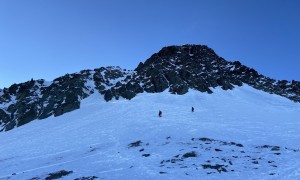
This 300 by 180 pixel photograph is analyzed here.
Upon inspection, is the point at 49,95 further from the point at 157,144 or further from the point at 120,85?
the point at 157,144

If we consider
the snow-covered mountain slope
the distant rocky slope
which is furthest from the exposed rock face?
the snow-covered mountain slope

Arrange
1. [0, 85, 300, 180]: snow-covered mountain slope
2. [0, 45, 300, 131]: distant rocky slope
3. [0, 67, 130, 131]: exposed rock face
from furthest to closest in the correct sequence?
1. [0, 45, 300, 131]: distant rocky slope
2. [0, 67, 130, 131]: exposed rock face
3. [0, 85, 300, 180]: snow-covered mountain slope

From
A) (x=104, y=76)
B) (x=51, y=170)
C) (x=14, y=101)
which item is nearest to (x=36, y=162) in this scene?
(x=51, y=170)

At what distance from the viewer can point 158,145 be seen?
1368 inches

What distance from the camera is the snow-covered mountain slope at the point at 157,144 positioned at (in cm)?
2539

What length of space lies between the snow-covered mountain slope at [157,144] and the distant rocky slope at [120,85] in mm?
8887

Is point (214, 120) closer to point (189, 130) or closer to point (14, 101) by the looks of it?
point (189, 130)

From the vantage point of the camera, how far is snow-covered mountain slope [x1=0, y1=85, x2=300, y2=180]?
25391 millimetres

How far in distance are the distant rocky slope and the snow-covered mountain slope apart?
8887 mm

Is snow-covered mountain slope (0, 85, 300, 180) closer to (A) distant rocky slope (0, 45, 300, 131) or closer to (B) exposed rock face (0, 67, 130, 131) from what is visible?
(B) exposed rock face (0, 67, 130, 131)

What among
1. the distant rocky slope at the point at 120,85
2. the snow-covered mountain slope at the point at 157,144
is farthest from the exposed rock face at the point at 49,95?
the snow-covered mountain slope at the point at 157,144

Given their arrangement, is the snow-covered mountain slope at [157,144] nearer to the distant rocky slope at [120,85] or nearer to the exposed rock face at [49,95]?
the exposed rock face at [49,95]

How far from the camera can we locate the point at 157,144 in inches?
1389

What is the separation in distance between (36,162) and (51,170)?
5.82 m
